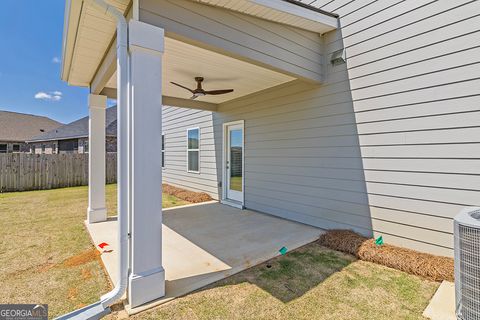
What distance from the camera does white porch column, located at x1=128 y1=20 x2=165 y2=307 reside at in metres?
2.20

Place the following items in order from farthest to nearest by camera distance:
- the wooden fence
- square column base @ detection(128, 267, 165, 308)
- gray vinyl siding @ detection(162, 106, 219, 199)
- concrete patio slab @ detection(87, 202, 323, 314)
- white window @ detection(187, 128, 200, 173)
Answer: the wooden fence, white window @ detection(187, 128, 200, 173), gray vinyl siding @ detection(162, 106, 219, 199), concrete patio slab @ detection(87, 202, 323, 314), square column base @ detection(128, 267, 165, 308)

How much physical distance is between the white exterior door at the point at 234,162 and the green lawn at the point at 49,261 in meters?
2.97

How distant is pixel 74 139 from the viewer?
15.5 meters

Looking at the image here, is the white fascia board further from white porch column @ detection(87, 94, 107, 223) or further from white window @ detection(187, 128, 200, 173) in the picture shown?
white window @ detection(187, 128, 200, 173)

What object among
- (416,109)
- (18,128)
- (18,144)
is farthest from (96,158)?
(18,128)

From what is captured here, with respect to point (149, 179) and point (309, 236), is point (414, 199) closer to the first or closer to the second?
point (309, 236)

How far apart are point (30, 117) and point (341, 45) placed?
29722 mm

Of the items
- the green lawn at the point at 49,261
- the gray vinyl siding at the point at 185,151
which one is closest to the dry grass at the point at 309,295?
the green lawn at the point at 49,261

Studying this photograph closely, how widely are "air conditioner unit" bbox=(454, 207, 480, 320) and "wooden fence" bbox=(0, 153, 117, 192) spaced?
480 inches

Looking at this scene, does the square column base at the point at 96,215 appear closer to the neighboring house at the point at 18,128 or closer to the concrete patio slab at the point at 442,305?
the concrete patio slab at the point at 442,305

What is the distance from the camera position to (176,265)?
9.81ft

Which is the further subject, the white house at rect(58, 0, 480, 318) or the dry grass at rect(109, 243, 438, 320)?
the white house at rect(58, 0, 480, 318)

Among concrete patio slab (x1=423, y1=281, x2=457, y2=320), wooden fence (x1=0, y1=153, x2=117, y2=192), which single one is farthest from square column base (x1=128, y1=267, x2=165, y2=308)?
wooden fence (x1=0, y1=153, x2=117, y2=192)

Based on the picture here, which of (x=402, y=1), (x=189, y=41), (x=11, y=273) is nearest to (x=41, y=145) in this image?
(x=11, y=273)
